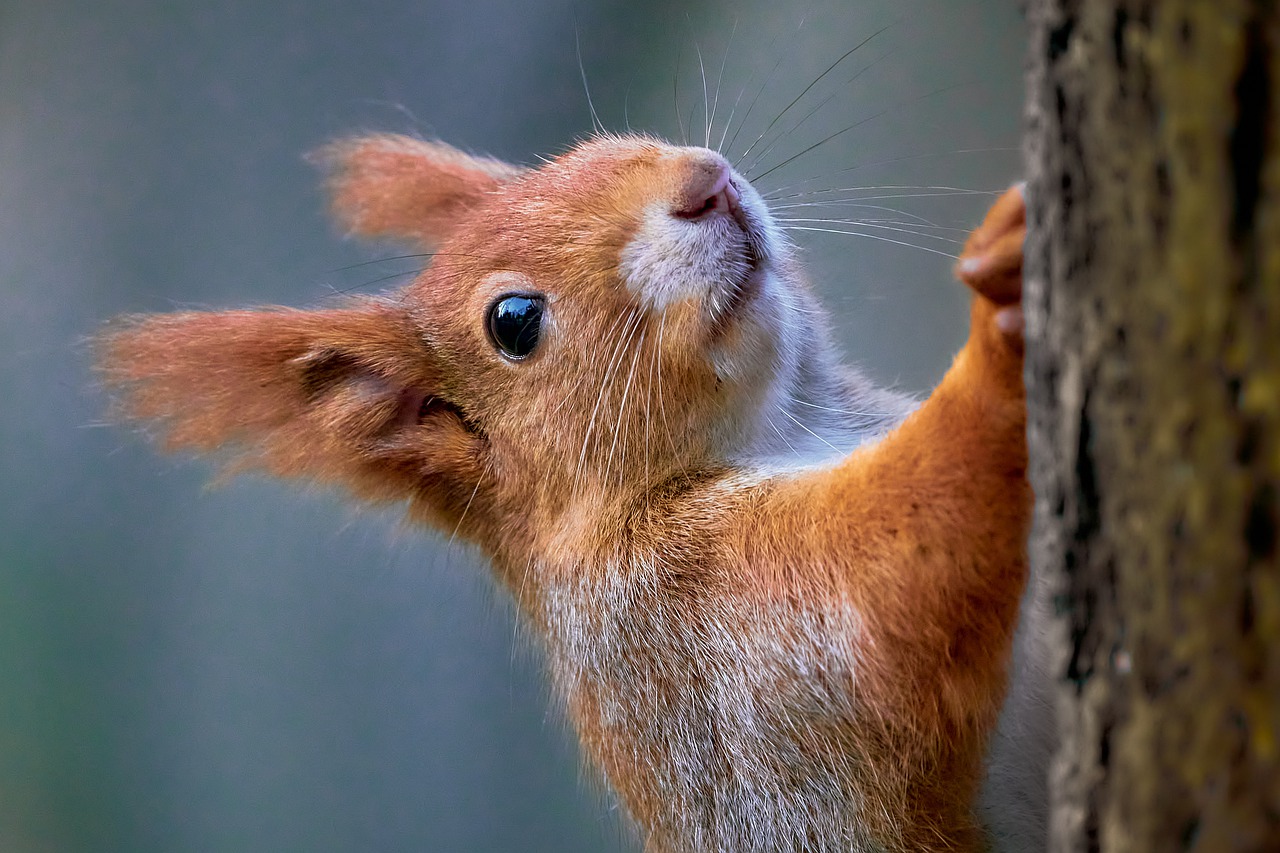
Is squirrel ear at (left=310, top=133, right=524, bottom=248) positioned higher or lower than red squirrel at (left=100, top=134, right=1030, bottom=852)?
higher

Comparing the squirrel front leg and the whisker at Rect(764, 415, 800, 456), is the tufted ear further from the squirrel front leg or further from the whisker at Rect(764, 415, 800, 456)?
the squirrel front leg

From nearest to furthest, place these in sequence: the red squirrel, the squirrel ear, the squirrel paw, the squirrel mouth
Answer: the squirrel paw
the red squirrel
the squirrel mouth
the squirrel ear

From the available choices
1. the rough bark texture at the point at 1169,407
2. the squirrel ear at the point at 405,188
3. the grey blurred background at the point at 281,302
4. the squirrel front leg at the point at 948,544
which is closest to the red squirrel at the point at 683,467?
the squirrel front leg at the point at 948,544

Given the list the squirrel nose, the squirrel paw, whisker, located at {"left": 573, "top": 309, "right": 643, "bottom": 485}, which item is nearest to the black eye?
whisker, located at {"left": 573, "top": 309, "right": 643, "bottom": 485}

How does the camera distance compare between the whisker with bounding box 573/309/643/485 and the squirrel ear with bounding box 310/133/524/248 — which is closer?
the whisker with bounding box 573/309/643/485

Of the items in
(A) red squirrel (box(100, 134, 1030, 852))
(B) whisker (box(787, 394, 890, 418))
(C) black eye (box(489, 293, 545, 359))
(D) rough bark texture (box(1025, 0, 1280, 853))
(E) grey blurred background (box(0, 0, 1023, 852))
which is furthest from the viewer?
(E) grey blurred background (box(0, 0, 1023, 852))

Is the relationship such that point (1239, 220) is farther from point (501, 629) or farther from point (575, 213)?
point (501, 629)

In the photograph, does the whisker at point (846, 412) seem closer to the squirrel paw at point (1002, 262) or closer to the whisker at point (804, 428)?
the whisker at point (804, 428)
